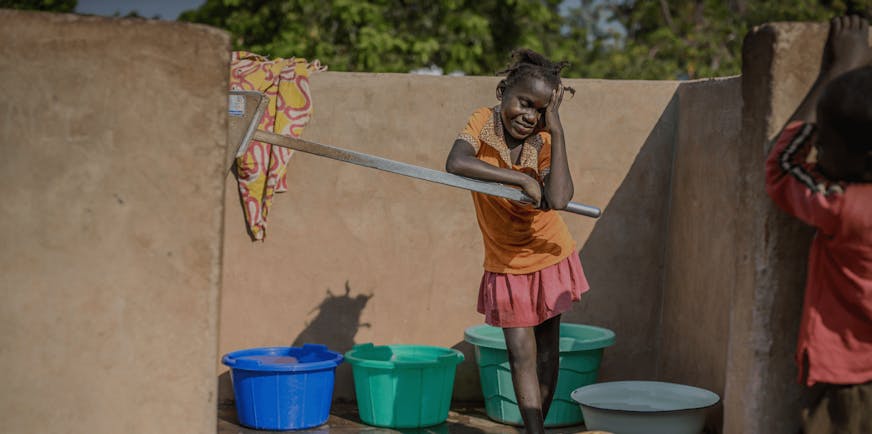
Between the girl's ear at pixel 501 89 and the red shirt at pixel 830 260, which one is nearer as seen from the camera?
the red shirt at pixel 830 260

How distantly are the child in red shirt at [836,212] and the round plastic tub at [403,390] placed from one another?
235cm

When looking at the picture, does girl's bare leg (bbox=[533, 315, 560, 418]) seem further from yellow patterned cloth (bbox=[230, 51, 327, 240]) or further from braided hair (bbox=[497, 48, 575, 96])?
yellow patterned cloth (bbox=[230, 51, 327, 240])

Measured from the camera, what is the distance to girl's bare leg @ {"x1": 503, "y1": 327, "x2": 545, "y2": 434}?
12.5ft

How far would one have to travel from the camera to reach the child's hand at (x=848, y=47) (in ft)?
8.52

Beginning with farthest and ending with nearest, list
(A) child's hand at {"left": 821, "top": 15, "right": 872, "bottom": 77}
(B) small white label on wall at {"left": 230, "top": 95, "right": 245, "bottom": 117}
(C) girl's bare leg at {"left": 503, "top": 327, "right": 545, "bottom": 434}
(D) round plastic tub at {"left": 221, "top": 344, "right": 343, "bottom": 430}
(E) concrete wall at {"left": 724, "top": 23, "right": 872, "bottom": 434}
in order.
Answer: (D) round plastic tub at {"left": 221, "top": 344, "right": 343, "bottom": 430} < (C) girl's bare leg at {"left": 503, "top": 327, "right": 545, "bottom": 434} < (B) small white label on wall at {"left": 230, "top": 95, "right": 245, "bottom": 117} < (E) concrete wall at {"left": 724, "top": 23, "right": 872, "bottom": 434} < (A) child's hand at {"left": 821, "top": 15, "right": 872, "bottom": 77}

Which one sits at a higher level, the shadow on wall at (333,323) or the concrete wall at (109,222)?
the concrete wall at (109,222)

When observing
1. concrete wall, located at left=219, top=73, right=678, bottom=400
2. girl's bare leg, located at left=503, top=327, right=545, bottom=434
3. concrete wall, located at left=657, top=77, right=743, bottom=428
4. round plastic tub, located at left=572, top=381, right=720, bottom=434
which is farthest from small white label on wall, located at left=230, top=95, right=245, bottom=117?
concrete wall, located at left=657, top=77, right=743, bottom=428

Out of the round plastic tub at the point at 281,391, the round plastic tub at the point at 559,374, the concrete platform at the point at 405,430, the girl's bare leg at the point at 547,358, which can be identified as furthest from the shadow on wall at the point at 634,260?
the round plastic tub at the point at 281,391

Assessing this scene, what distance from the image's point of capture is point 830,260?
8.28 ft

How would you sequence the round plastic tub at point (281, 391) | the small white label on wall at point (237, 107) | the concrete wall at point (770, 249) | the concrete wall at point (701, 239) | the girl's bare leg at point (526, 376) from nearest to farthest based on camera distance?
the concrete wall at point (770, 249)
the small white label on wall at point (237, 107)
the girl's bare leg at point (526, 376)
the concrete wall at point (701, 239)
the round plastic tub at point (281, 391)

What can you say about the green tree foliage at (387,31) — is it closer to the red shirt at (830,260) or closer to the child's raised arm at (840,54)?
the child's raised arm at (840,54)

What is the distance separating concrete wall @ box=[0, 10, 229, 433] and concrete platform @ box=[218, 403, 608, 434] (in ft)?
6.65

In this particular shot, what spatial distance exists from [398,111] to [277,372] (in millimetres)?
1488

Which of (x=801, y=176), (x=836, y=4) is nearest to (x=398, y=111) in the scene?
(x=801, y=176)
